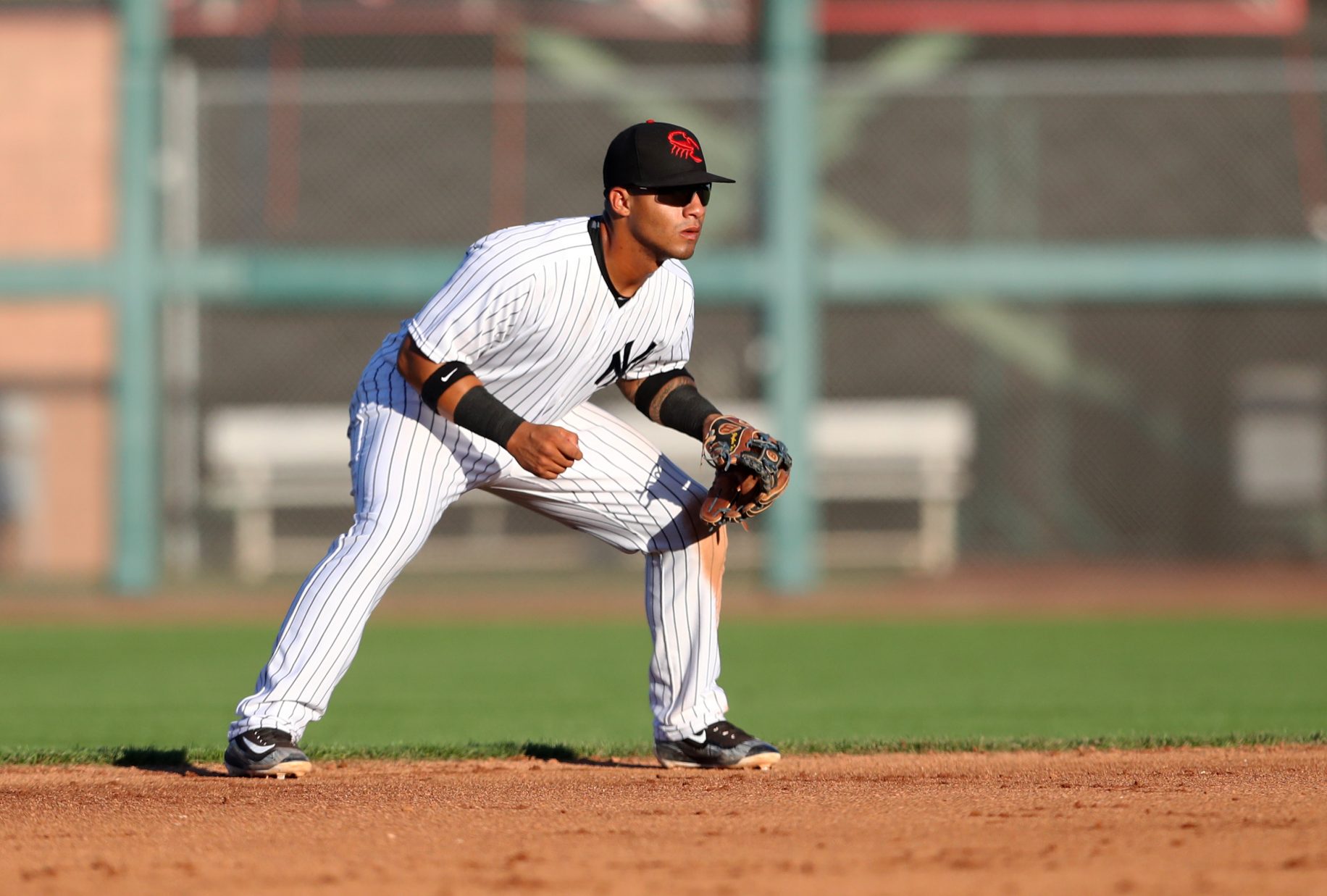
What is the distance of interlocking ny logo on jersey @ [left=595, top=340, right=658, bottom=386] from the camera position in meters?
4.10

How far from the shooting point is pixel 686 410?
4.20 m

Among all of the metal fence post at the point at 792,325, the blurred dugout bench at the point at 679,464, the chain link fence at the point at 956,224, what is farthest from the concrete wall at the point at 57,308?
the metal fence post at the point at 792,325

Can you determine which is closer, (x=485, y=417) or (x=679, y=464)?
(x=485, y=417)

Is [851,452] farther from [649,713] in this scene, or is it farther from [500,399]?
[500,399]

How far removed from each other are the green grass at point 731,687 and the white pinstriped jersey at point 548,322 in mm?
1055

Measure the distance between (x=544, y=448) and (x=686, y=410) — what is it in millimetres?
608

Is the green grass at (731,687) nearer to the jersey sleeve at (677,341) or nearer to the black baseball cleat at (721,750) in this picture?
the black baseball cleat at (721,750)

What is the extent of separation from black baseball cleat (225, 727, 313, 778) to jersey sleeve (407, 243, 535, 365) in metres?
0.96

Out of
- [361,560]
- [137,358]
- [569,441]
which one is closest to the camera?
[569,441]

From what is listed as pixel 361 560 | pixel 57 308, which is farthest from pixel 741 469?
pixel 57 308

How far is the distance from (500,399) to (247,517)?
7.57 m

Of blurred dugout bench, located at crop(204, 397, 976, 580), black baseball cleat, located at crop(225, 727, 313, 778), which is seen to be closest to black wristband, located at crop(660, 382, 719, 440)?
black baseball cleat, located at crop(225, 727, 313, 778)

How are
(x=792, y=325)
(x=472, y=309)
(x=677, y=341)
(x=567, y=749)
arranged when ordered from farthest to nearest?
(x=792, y=325), (x=567, y=749), (x=677, y=341), (x=472, y=309)

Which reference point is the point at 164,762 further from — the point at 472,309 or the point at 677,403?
the point at 677,403
